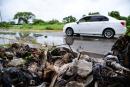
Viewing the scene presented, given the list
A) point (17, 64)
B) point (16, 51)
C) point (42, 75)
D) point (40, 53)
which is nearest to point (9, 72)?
point (42, 75)

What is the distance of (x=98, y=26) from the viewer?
71.9 feet

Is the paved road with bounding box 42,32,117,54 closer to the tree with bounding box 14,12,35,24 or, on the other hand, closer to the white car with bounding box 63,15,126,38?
the white car with bounding box 63,15,126,38

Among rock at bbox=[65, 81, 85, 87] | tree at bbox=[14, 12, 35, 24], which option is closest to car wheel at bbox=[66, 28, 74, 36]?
rock at bbox=[65, 81, 85, 87]

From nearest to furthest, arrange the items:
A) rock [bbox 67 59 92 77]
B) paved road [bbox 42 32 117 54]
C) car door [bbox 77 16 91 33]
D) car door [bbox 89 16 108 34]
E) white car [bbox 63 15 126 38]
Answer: rock [bbox 67 59 92 77] < paved road [bbox 42 32 117 54] < white car [bbox 63 15 126 38] < car door [bbox 89 16 108 34] < car door [bbox 77 16 91 33]

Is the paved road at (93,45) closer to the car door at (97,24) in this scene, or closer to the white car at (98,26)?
the white car at (98,26)

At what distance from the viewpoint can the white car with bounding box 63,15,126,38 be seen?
21.1 metres

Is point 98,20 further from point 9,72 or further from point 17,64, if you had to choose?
point 9,72

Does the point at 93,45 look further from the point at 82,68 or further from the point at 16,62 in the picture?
the point at 82,68

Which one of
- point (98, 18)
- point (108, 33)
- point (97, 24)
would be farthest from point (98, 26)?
point (108, 33)

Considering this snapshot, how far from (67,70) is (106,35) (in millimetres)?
14241

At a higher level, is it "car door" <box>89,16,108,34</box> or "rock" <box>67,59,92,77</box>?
"car door" <box>89,16,108,34</box>

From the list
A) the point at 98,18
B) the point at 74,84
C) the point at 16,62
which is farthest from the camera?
the point at 98,18

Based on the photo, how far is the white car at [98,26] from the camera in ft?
69.1

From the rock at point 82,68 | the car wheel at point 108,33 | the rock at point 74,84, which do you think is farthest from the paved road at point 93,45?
the rock at point 74,84
